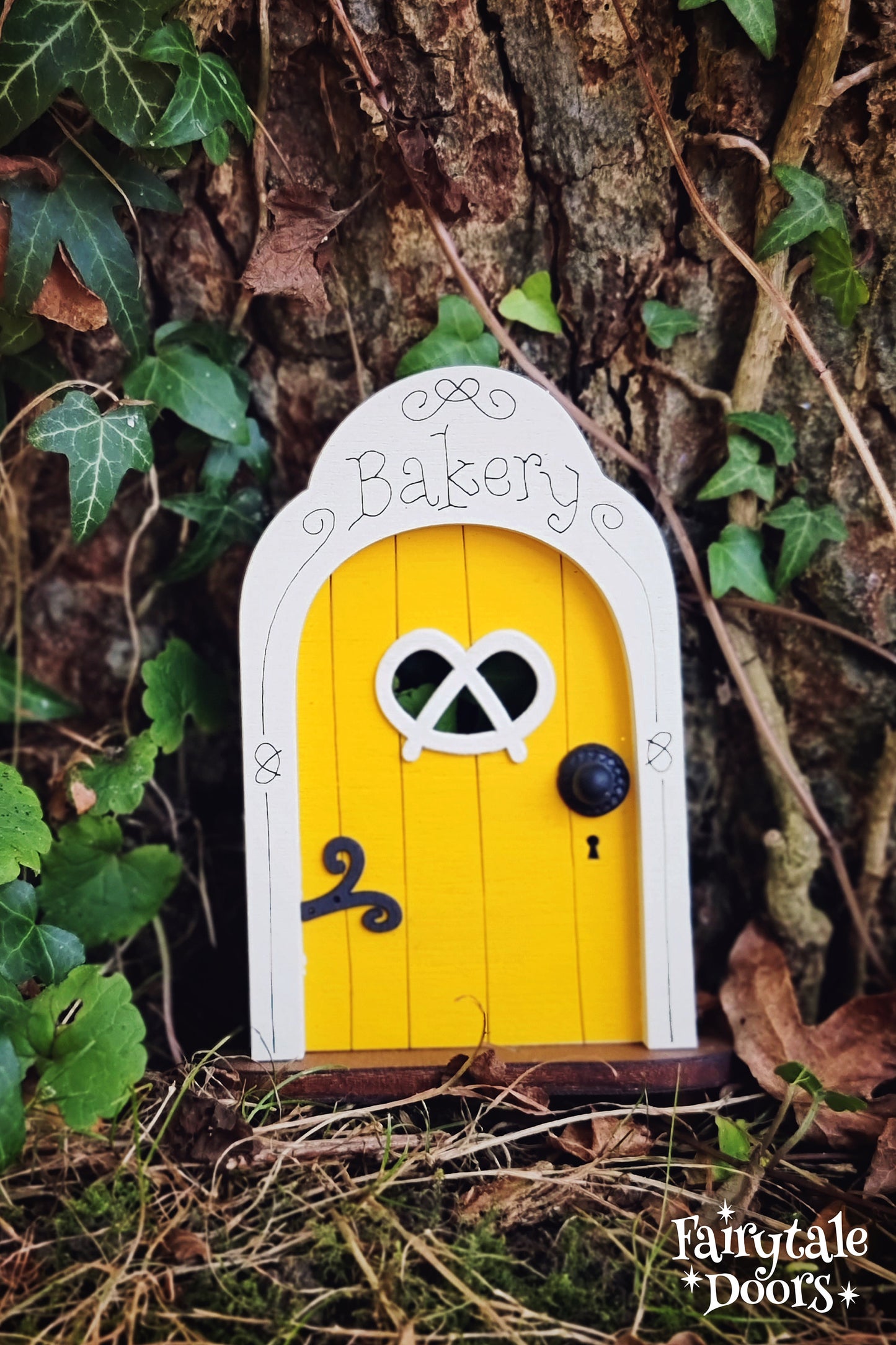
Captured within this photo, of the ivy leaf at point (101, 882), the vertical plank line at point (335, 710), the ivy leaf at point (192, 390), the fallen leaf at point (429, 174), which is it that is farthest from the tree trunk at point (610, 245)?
the ivy leaf at point (101, 882)

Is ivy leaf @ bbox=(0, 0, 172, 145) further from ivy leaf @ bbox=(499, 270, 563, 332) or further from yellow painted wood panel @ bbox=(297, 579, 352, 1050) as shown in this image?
yellow painted wood panel @ bbox=(297, 579, 352, 1050)

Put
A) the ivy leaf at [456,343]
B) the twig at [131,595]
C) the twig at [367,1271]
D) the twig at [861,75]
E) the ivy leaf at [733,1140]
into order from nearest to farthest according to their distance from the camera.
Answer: the twig at [367,1271]
the ivy leaf at [733,1140]
the twig at [861,75]
the ivy leaf at [456,343]
the twig at [131,595]

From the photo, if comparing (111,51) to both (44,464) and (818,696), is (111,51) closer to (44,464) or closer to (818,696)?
(44,464)

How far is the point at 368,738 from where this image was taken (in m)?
1.48

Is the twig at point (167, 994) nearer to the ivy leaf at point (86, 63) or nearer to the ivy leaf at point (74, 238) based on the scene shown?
the ivy leaf at point (74, 238)

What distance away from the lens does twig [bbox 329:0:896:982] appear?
1.43 m

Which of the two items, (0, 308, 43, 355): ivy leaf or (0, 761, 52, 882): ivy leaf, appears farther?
(0, 308, 43, 355): ivy leaf

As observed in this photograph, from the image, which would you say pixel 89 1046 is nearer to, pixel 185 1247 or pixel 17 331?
pixel 185 1247

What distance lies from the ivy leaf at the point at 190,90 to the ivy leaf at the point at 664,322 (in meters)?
0.69

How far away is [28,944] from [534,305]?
4.04ft

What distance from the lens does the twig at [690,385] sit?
5.11 ft

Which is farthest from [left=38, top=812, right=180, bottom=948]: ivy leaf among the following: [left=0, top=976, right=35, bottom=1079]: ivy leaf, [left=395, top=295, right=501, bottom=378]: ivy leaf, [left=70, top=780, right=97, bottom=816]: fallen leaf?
[left=395, top=295, right=501, bottom=378]: ivy leaf

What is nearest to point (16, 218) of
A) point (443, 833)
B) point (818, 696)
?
point (443, 833)

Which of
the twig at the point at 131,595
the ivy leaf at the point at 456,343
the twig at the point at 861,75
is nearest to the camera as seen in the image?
the twig at the point at 861,75
